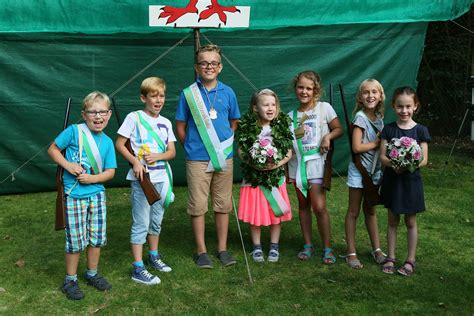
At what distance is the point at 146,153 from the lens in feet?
12.0

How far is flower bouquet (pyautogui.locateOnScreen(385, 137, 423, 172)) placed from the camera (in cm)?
358

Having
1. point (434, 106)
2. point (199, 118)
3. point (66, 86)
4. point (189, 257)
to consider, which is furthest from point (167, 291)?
point (434, 106)

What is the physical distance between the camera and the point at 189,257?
4250mm

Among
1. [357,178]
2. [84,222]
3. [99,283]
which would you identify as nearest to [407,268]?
[357,178]

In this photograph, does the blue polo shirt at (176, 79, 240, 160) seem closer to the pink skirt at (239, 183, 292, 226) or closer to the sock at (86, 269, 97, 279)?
the pink skirt at (239, 183, 292, 226)

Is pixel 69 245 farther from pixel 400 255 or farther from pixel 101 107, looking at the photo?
pixel 400 255

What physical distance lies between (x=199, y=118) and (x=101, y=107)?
753mm

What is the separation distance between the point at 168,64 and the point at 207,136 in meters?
2.42

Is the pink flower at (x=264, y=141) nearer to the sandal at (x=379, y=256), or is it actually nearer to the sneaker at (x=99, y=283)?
the sandal at (x=379, y=256)

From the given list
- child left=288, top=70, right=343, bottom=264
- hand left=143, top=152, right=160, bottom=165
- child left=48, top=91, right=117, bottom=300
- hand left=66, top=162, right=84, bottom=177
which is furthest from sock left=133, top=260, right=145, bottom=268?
child left=288, top=70, right=343, bottom=264

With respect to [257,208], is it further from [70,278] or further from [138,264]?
[70,278]

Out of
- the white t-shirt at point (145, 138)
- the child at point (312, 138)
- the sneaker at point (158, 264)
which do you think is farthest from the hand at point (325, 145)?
the sneaker at point (158, 264)

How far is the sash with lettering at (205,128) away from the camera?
3.92 m

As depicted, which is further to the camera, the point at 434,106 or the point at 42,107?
the point at 434,106
